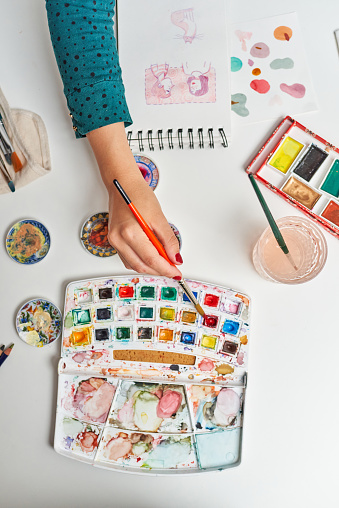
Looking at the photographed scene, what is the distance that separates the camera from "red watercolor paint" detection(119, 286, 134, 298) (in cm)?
81

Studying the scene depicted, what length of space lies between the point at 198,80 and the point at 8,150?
373 mm

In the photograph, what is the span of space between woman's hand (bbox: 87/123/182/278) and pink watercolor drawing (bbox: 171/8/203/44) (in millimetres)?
237

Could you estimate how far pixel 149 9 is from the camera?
0.86m

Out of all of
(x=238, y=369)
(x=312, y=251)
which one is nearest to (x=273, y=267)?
(x=312, y=251)

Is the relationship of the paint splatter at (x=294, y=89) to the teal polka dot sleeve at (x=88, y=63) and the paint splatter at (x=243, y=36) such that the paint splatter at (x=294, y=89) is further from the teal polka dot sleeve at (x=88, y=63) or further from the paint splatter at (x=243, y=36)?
the teal polka dot sleeve at (x=88, y=63)

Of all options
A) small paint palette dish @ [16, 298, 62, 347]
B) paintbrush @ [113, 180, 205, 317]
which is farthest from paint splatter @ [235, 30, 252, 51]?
small paint palette dish @ [16, 298, 62, 347]

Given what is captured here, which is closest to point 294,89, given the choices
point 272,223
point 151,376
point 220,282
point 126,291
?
point 272,223

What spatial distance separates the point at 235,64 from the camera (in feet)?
2.78

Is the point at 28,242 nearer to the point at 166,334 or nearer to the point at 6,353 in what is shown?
the point at 6,353

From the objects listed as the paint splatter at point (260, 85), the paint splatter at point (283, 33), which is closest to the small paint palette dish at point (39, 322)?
the paint splatter at point (260, 85)

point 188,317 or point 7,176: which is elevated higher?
point 7,176

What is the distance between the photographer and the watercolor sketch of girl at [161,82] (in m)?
0.83

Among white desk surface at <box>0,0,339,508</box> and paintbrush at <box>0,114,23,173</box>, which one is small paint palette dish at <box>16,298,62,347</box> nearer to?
white desk surface at <box>0,0,339,508</box>

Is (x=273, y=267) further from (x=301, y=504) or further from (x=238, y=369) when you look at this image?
(x=301, y=504)
